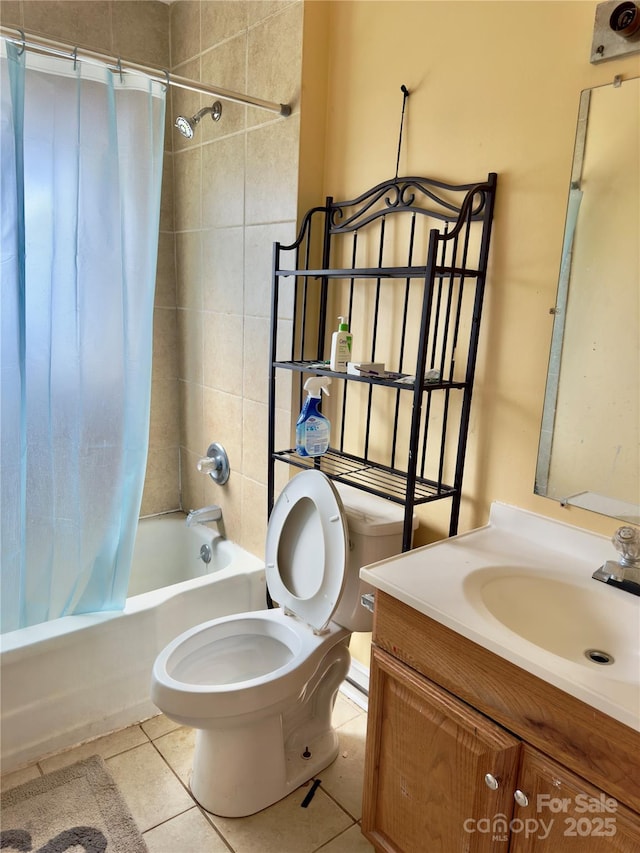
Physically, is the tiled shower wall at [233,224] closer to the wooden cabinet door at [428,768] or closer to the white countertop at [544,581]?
the white countertop at [544,581]

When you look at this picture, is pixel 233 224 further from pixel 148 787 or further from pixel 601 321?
pixel 148 787

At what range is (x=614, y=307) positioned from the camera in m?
1.22

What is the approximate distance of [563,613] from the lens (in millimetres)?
1207

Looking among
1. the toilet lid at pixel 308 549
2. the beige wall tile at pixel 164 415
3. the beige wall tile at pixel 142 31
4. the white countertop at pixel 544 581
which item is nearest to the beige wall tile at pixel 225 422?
the beige wall tile at pixel 164 415

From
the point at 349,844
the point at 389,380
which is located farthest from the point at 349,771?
the point at 389,380

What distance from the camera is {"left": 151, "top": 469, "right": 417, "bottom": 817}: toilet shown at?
4.71 ft

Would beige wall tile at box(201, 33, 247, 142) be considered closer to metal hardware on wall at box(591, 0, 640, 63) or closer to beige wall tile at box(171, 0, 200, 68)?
beige wall tile at box(171, 0, 200, 68)

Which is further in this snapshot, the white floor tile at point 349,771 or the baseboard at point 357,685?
the baseboard at point 357,685

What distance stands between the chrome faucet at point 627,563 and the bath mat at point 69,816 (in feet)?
4.30

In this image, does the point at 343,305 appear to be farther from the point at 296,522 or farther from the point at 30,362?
the point at 30,362

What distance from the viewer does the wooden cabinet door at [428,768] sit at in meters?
1.05

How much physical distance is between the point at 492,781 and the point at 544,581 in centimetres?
41

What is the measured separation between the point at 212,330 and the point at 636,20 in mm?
1623

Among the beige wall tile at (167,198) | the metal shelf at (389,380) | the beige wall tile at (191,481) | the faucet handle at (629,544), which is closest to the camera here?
the faucet handle at (629,544)
